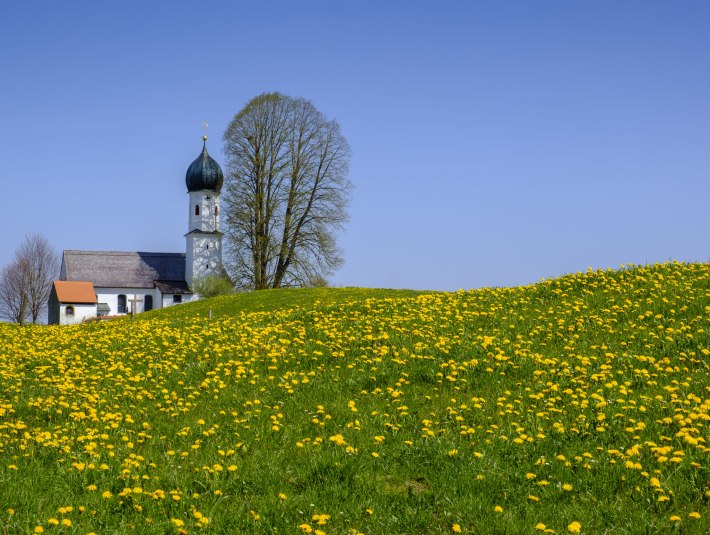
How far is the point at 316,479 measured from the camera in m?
7.11

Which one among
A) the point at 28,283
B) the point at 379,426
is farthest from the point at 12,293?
the point at 379,426

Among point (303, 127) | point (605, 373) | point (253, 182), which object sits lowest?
point (605, 373)

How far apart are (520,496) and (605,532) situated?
0.92 m

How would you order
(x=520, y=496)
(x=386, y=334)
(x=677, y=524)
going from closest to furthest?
(x=677, y=524) → (x=520, y=496) → (x=386, y=334)

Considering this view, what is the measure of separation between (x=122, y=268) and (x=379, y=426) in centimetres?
6874

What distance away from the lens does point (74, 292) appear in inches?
2591

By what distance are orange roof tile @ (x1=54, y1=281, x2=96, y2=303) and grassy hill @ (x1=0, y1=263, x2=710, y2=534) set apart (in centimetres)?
5312

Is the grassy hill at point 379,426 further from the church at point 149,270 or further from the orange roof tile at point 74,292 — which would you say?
the orange roof tile at point 74,292

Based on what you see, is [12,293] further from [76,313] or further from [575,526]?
[575,526]

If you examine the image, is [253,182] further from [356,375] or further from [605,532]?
[605,532]

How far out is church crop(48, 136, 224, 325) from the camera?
64938 mm

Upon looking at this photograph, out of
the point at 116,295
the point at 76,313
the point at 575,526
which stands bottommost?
the point at 575,526

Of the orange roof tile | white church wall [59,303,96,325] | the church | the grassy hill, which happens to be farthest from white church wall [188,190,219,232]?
the grassy hill

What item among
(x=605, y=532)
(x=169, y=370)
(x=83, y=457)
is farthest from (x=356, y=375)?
(x=605, y=532)
